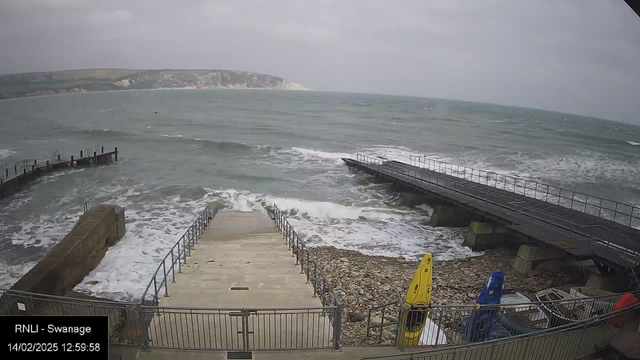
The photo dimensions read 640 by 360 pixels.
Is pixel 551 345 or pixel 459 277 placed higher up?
pixel 551 345

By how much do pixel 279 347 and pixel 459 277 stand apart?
394 inches

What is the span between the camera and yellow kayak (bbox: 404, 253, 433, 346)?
24.1 feet

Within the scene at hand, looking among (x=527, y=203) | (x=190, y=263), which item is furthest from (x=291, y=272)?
(x=527, y=203)

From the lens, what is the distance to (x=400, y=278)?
1429cm

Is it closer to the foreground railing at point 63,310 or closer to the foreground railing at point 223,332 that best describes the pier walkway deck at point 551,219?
the foreground railing at point 223,332

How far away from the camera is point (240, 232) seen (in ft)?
58.0

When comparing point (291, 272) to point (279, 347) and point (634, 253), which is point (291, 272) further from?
point (634, 253)

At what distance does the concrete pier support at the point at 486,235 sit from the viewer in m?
18.4

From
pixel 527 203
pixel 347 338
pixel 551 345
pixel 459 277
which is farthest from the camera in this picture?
pixel 527 203

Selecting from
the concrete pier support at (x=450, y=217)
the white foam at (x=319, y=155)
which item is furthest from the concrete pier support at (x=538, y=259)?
the white foam at (x=319, y=155)

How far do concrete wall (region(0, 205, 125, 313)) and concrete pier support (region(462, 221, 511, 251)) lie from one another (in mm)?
17294

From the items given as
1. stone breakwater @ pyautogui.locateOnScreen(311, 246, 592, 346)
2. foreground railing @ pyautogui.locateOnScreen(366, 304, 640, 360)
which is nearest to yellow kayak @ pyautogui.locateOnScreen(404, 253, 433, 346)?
foreground railing @ pyautogui.locateOnScreen(366, 304, 640, 360)

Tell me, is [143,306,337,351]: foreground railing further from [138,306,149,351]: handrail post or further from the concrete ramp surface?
[138,306,149,351]: handrail post

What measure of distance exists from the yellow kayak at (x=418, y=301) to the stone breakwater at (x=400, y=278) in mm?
2929
